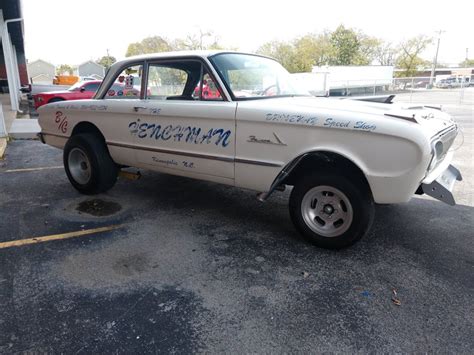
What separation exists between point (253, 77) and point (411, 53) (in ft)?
212

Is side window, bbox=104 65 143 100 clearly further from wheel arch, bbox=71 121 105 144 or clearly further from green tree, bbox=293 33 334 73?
green tree, bbox=293 33 334 73

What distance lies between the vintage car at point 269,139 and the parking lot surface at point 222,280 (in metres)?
0.51

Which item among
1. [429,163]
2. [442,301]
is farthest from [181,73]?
[442,301]

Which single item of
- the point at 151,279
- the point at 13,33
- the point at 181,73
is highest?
the point at 13,33

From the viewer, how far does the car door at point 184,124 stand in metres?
3.77

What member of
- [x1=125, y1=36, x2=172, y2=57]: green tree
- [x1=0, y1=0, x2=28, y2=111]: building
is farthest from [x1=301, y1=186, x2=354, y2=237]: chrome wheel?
[x1=125, y1=36, x2=172, y2=57]: green tree

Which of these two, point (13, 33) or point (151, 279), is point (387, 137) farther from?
point (13, 33)

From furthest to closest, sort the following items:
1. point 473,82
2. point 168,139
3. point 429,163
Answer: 1. point 473,82
2. point 168,139
3. point 429,163

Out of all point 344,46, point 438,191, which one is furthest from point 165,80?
point 344,46

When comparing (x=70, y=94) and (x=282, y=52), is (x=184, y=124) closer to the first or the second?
(x=70, y=94)

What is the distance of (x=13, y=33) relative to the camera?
2197 cm

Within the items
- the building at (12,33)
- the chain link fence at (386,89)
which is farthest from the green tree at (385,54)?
the building at (12,33)

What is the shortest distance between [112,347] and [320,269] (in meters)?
1.77

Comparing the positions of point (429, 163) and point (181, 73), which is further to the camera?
point (181, 73)
